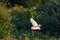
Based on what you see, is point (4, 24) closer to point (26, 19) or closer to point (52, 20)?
point (52, 20)

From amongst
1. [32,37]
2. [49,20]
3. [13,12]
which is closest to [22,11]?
[13,12]

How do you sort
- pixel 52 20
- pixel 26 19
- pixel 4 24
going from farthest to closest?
pixel 26 19 → pixel 52 20 → pixel 4 24

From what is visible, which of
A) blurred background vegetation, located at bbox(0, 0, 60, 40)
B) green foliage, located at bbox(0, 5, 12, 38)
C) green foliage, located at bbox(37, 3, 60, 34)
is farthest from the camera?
green foliage, located at bbox(37, 3, 60, 34)

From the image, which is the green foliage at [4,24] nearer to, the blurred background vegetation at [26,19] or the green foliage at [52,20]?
the blurred background vegetation at [26,19]

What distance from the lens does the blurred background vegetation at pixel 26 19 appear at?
40.2 feet

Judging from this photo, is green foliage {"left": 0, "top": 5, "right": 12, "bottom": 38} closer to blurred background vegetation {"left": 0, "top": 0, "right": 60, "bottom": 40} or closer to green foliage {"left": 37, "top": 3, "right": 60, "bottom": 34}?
blurred background vegetation {"left": 0, "top": 0, "right": 60, "bottom": 40}

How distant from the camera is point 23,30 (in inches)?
549

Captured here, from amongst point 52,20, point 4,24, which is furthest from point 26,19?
point 4,24

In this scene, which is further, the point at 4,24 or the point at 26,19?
the point at 26,19

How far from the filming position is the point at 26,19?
51.4ft

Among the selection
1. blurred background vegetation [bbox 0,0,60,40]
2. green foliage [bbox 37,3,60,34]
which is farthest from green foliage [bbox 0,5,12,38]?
green foliage [bbox 37,3,60,34]

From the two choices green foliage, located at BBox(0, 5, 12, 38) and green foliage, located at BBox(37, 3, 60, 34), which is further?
green foliage, located at BBox(37, 3, 60, 34)

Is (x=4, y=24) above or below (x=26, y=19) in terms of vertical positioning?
above

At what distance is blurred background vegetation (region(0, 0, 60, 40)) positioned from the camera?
483 inches
